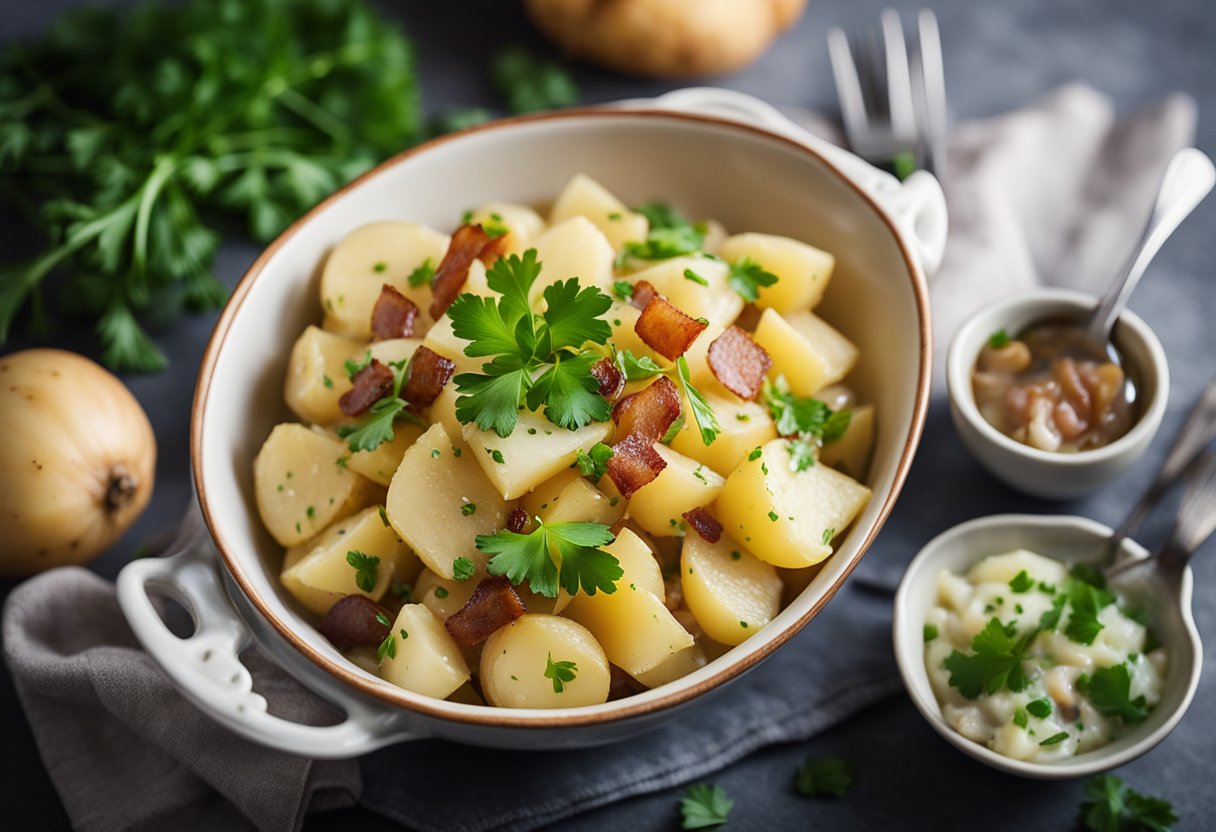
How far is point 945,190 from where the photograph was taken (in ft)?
11.9

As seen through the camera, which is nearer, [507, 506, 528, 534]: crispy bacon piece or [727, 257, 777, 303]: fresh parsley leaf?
[507, 506, 528, 534]: crispy bacon piece

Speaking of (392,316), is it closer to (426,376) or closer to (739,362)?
(426,376)

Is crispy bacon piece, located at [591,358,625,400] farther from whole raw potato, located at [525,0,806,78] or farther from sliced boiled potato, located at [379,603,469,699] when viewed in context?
whole raw potato, located at [525,0,806,78]

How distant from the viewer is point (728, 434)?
255cm

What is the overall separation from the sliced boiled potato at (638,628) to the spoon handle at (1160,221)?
1532 millimetres

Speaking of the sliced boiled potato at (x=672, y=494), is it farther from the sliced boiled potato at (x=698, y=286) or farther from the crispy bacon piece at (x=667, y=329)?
the sliced boiled potato at (x=698, y=286)

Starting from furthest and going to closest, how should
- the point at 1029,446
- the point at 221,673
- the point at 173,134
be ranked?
the point at 173,134
the point at 1029,446
the point at 221,673

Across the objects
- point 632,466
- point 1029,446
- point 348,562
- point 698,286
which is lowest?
point 1029,446

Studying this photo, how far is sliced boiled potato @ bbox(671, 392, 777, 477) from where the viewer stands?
2.55 metres

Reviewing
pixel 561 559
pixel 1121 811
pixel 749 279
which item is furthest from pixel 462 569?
pixel 1121 811

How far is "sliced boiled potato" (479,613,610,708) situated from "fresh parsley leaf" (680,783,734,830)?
1.61 feet

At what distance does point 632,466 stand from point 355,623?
71cm

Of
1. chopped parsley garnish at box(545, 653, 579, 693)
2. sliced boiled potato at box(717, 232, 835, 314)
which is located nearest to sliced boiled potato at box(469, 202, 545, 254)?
sliced boiled potato at box(717, 232, 835, 314)

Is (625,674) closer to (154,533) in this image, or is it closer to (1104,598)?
(1104,598)
